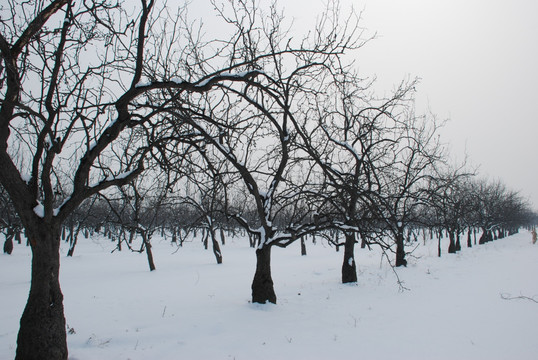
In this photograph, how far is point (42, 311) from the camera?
13.1 feet

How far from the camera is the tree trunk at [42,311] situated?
397cm

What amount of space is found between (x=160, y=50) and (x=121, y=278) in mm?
11107

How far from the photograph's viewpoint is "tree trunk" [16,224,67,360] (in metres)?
3.97

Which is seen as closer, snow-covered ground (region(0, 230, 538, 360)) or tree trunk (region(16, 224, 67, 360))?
tree trunk (region(16, 224, 67, 360))

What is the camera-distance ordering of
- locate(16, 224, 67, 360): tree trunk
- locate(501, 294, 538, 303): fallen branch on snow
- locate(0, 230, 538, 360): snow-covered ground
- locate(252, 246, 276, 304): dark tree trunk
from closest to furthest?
Answer: locate(16, 224, 67, 360): tree trunk
locate(0, 230, 538, 360): snow-covered ground
locate(252, 246, 276, 304): dark tree trunk
locate(501, 294, 538, 303): fallen branch on snow

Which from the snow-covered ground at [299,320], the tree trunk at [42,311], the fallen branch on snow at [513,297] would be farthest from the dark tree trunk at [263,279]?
the fallen branch on snow at [513,297]

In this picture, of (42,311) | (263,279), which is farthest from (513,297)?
(42,311)

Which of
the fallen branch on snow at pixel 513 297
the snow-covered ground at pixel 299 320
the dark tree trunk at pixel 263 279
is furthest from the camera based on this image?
the fallen branch on snow at pixel 513 297

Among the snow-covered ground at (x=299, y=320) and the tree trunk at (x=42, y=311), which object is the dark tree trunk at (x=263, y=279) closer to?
the snow-covered ground at (x=299, y=320)

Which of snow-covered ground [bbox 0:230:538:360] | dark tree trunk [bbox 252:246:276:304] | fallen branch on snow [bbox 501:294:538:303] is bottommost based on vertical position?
snow-covered ground [bbox 0:230:538:360]

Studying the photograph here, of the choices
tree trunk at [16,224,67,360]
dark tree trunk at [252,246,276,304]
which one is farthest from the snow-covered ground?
tree trunk at [16,224,67,360]

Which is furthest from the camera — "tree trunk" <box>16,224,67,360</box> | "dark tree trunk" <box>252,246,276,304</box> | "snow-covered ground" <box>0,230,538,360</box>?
"dark tree trunk" <box>252,246,276,304</box>

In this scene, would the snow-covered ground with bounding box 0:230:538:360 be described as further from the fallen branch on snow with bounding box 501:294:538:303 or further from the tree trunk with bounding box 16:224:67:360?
the tree trunk with bounding box 16:224:67:360

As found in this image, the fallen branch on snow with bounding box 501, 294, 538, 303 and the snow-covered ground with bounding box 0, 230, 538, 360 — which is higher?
the fallen branch on snow with bounding box 501, 294, 538, 303
